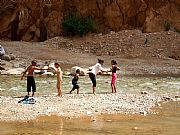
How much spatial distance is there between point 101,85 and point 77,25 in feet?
61.0

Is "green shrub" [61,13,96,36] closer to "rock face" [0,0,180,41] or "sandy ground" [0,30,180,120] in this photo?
"sandy ground" [0,30,180,120]

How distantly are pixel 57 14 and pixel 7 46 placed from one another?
7.58 meters

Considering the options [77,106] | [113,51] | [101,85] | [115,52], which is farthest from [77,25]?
[77,106]

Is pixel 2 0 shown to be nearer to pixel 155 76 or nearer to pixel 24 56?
pixel 24 56

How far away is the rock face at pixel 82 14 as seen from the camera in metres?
41.4

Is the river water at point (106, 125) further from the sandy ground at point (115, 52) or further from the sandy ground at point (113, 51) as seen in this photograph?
the sandy ground at point (113, 51)

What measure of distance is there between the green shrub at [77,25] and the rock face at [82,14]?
1181 millimetres

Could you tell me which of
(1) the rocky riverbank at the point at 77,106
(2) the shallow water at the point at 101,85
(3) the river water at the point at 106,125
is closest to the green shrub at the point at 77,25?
(2) the shallow water at the point at 101,85

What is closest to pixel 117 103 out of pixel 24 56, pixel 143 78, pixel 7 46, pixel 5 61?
pixel 143 78

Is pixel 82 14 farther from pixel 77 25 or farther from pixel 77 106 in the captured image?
pixel 77 106

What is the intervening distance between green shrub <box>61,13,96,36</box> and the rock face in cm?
118

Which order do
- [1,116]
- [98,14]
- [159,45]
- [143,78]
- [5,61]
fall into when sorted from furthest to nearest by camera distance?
[98,14], [159,45], [5,61], [143,78], [1,116]

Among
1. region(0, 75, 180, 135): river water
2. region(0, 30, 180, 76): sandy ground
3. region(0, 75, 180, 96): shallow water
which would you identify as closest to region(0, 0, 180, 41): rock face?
region(0, 30, 180, 76): sandy ground

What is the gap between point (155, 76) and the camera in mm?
27688
